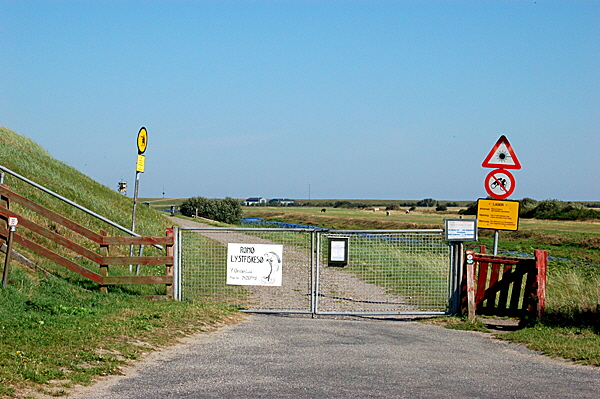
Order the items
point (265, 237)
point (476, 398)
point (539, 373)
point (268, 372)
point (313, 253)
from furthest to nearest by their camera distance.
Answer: point (265, 237)
point (313, 253)
point (539, 373)
point (268, 372)
point (476, 398)

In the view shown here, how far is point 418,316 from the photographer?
12.4 metres

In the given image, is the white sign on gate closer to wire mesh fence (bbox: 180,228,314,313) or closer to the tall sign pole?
wire mesh fence (bbox: 180,228,314,313)

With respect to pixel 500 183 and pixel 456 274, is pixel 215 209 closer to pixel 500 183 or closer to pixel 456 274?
pixel 456 274

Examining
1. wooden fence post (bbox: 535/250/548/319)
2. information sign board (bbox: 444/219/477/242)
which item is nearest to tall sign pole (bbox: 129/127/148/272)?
information sign board (bbox: 444/219/477/242)

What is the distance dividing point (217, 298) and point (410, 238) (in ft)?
13.6

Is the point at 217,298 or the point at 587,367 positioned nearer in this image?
the point at 587,367

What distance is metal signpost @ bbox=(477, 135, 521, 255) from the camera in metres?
11.6

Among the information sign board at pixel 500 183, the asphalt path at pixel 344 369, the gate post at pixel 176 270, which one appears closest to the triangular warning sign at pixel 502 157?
the information sign board at pixel 500 183

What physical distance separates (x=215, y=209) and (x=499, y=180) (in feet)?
173

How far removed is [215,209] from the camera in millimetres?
62688

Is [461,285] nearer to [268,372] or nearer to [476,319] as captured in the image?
[476,319]

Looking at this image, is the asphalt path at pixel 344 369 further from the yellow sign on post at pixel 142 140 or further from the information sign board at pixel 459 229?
the yellow sign on post at pixel 142 140

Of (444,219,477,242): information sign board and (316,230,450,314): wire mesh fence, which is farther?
(316,230,450,314): wire mesh fence

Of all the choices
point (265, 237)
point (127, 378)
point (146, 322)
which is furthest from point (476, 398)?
point (265, 237)
